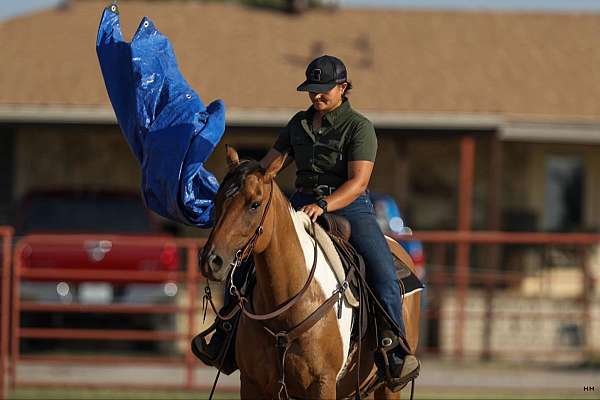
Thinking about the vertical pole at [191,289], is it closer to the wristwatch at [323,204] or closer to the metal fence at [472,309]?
the metal fence at [472,309]

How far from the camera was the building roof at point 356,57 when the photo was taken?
19656mm

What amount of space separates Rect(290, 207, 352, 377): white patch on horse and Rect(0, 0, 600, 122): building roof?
442 inches

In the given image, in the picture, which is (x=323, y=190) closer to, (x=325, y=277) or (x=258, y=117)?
(x=325, y=277)

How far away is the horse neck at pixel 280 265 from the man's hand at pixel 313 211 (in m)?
0.21

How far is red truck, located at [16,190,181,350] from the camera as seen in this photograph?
48.9ft

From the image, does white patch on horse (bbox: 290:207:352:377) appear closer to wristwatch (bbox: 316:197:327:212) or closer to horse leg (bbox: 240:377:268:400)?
wristwatch (bbox: 316:197:327:212)

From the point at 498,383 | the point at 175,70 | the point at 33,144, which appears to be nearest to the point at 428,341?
the point at 498,383

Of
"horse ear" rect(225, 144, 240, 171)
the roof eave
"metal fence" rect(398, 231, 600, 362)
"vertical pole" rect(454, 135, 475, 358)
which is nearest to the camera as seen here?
"horse ear" rect(225, 144, 240, 171)

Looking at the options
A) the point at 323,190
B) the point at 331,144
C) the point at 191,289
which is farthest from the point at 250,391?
the point at 191,289

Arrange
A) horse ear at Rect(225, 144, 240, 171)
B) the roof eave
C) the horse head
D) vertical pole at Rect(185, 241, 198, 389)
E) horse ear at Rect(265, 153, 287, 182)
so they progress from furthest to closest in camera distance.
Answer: the roof eave → vertical pole at Rect(185, 241, 198, 389) → horse ear at Rect(225, 144, 240, 171) → horse ear at Rect(265, 153, 287, 182) → the horse head

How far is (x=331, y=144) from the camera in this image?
793 centimetres

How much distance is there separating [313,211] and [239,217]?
920mm

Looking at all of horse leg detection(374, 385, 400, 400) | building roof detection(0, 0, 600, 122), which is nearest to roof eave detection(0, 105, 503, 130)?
building roof detection(0, 0, 600, 122)

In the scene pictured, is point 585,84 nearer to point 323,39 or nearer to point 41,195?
point 323,39
